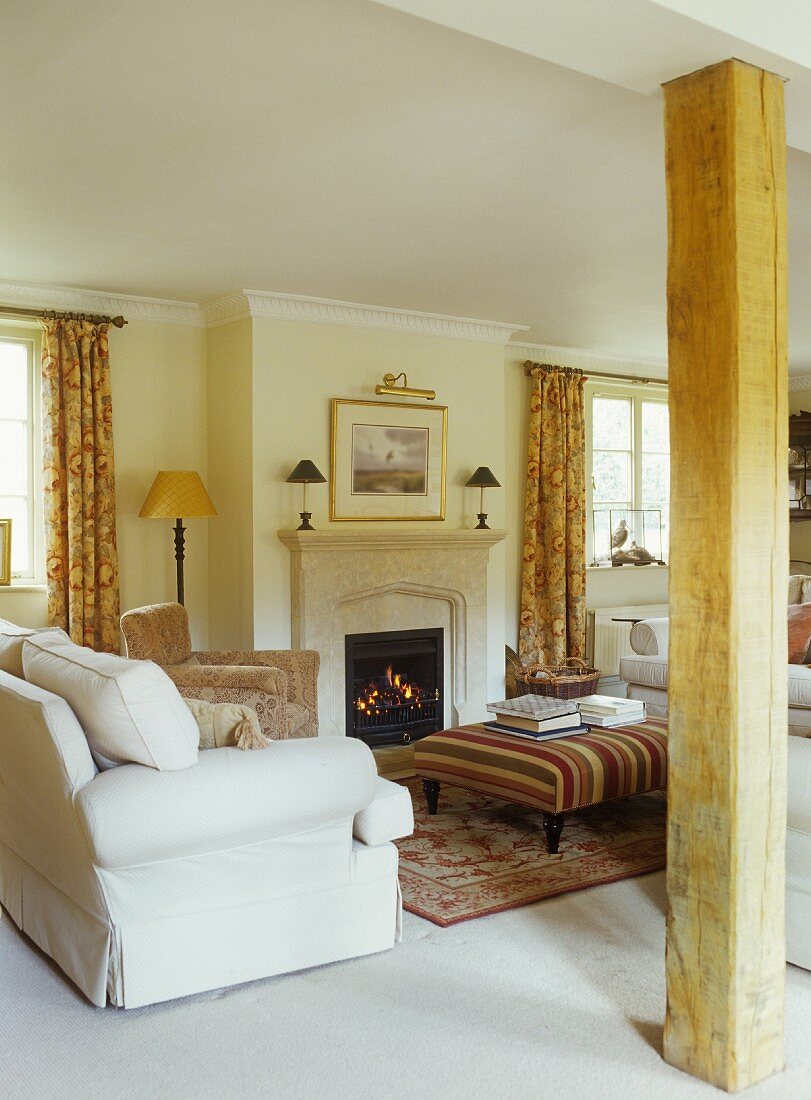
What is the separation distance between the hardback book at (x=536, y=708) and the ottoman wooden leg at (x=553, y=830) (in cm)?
48

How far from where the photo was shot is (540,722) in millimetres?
4570

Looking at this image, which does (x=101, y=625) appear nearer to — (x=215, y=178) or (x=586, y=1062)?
(x=215, y=178)

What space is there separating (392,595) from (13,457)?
7.89ft

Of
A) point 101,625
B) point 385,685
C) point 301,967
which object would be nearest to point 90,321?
point 101,625

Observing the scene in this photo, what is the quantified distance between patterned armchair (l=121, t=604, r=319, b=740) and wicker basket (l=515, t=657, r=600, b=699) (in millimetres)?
1764

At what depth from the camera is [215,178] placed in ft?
13.3

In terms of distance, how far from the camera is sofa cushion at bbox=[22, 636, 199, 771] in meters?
2.85

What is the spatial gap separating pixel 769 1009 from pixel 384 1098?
949 mm

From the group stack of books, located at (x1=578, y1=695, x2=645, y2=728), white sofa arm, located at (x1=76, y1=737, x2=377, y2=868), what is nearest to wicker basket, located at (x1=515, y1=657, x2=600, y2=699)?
stack of books, located at (x1=578, y1=695, x2=645, y2=728)

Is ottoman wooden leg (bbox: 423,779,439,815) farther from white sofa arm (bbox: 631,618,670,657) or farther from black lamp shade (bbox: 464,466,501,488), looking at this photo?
black lamp shade (bbox: 464,466,501,488)

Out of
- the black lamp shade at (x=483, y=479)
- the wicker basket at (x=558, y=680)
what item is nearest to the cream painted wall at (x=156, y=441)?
the black lamp shade at (x=483, y=479)

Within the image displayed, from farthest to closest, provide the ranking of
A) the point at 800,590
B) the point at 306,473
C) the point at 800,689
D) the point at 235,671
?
the point at 800,590 < the point at 306,473 < the point at 800,689 < the point at 235,671

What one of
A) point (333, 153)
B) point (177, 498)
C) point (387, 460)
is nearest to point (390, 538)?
point (387, 460)

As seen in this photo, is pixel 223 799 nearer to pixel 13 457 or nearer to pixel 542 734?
pixel 542 734
